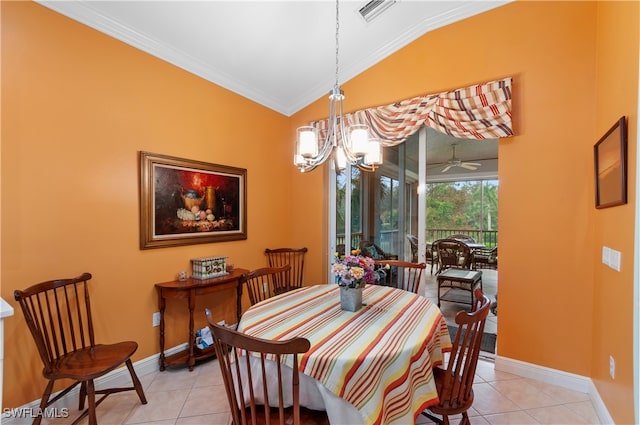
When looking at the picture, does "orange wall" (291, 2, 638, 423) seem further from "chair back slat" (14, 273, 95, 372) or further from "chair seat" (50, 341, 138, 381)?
"chair back slat" (14, 273, 95, 372)

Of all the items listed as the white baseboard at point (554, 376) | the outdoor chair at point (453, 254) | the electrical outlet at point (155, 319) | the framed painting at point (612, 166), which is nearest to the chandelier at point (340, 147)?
the framed painting at point (612, 166)

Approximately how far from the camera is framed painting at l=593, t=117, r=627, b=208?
168cm

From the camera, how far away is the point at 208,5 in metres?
2.37

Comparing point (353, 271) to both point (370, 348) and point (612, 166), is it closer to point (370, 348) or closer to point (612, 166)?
point (370, 348)

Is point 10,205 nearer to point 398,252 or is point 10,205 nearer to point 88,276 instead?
point 88,276

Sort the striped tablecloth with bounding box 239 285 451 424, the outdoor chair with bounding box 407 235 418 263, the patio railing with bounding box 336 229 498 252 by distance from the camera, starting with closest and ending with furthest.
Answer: the striped tablecloth with bounding box 239 285 451 424 < the outdoor chair with bounding box 407 235 418 263 < the patio railing with bounding box 336 229 498 252

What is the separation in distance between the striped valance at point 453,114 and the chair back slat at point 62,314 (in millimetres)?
2989

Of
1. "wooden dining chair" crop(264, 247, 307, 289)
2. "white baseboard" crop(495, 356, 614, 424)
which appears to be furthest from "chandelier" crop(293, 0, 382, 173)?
"white baseboard" crop(495, 356, 614, 424)

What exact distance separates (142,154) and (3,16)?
1.11m

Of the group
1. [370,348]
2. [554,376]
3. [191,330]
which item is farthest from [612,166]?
[191,330]

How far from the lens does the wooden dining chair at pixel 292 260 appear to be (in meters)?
3.78

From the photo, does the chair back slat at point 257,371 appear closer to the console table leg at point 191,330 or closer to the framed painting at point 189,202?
the console table leg at point 191,330

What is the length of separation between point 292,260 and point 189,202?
1.57m

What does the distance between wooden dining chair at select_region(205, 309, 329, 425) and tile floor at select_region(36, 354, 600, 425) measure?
0.80 meters
